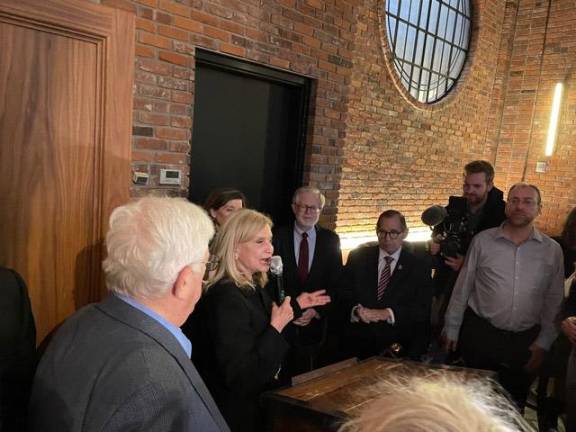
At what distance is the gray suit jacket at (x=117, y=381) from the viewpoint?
1.00 m

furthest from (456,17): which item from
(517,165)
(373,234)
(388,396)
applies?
(388,396)

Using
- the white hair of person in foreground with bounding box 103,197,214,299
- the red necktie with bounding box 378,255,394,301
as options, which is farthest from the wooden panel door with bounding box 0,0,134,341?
the red necktie with bounding box 378,255,394,301

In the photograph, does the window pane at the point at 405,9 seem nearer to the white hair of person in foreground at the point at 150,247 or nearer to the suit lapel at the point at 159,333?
the white hair of person in foreground at the point at 150,247

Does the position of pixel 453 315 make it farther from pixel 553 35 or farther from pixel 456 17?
pixel 553 35

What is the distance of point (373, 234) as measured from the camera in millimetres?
5602

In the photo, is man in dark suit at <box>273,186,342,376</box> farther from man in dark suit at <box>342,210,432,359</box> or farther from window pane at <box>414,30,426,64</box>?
window pane at <box>414,30,426,64</box>

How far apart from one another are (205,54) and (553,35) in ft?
21.1

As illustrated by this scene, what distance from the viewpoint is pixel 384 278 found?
114 inches

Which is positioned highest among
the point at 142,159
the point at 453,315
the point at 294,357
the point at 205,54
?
the point at 205,54

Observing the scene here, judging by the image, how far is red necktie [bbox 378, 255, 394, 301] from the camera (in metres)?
2.88

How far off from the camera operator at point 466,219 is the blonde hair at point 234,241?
163 centimetres

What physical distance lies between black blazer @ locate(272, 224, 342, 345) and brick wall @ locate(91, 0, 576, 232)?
76 centimetres

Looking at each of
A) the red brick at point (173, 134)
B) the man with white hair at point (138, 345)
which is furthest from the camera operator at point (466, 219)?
the man with white hair at point (138, 345)

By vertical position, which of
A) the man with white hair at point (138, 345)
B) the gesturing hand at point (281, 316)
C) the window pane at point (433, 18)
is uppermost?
the window pane at point (433, 18)
